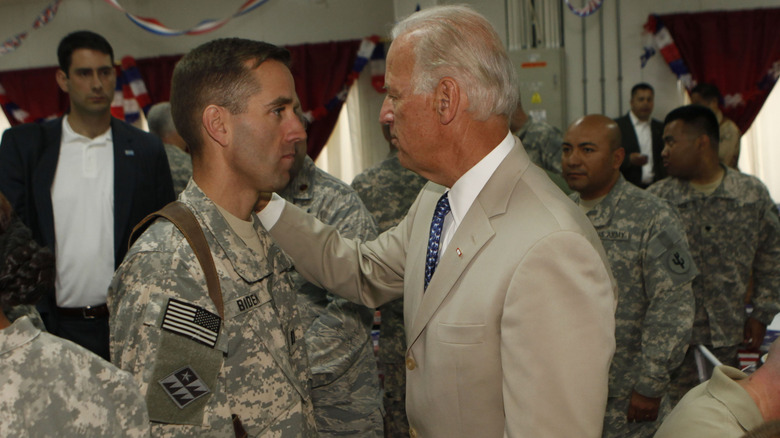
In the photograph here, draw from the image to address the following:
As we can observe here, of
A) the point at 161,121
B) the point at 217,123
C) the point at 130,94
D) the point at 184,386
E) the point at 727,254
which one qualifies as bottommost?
the point at 727,254

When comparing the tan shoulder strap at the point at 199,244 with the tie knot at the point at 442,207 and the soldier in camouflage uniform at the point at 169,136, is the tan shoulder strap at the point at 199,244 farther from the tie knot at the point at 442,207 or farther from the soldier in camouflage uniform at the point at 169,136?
the soldier in camouflage uniform at the point at 169,136

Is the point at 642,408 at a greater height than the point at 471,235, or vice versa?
the point at 471,235

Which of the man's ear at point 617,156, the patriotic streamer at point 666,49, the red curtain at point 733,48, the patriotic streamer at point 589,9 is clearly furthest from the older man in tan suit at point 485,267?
the red curtain at point 733,48

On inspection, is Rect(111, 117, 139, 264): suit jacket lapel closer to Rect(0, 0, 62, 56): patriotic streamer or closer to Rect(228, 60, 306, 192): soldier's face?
Rect(228, 60, 306, 192): soldier's face

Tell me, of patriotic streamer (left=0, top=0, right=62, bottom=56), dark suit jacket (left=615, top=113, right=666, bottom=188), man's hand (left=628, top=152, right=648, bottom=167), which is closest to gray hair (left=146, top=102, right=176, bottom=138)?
patriotic streamer (left=0, top=0, right=62, bottom=56)

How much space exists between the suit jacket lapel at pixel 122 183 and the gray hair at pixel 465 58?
1.80 meters

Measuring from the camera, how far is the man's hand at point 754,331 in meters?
3.84

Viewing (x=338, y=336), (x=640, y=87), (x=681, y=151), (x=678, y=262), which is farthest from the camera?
(x=640, y=87)

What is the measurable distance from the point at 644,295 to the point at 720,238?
1.05m

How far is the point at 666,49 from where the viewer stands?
789 cm

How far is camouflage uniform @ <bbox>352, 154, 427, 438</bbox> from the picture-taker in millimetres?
3432

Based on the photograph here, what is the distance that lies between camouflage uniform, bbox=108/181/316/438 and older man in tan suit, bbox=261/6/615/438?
0.31m

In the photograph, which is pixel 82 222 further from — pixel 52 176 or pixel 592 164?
pixel 592 164

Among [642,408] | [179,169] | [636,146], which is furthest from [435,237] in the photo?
[636,146]
